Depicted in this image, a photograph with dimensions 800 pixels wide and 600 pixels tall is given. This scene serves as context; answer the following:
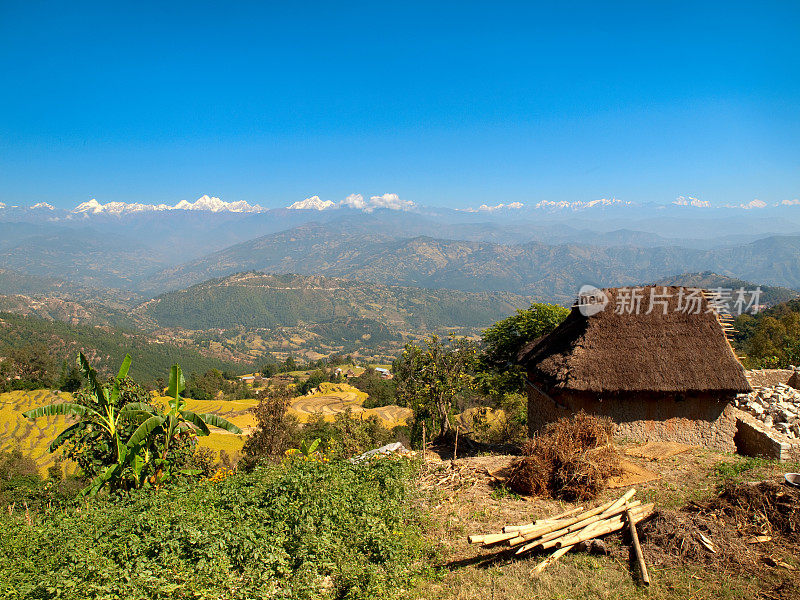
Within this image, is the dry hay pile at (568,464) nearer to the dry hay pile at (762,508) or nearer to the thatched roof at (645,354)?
the dry hay pile at (762,508)

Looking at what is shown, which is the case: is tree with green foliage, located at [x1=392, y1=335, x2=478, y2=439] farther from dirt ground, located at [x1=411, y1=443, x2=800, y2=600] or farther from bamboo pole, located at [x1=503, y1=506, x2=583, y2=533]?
bamboo pole, located at [x1=503, y1=506, x2=583, y2=533]

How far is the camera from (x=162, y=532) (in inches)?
218

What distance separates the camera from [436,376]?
1552 centimetres

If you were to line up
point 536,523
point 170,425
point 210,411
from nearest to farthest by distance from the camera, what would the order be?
point 536,523 → point 170,425 → point 210,411

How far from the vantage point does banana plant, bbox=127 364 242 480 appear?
9531mm

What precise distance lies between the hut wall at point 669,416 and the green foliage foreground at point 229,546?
7139 mm

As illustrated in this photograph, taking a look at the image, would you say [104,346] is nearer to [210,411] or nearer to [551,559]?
[210,411]

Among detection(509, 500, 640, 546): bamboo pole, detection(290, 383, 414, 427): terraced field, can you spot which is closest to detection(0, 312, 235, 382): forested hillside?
detection(290, 383, 414, 427): terraced field

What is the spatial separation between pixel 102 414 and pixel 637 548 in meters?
11.2

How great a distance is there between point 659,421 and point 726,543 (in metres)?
6.56

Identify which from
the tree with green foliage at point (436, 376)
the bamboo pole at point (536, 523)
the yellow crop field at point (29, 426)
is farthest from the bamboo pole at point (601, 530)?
the yellow crop field at point (29, 426)

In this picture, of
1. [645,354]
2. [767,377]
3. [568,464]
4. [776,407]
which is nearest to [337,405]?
[767,377]

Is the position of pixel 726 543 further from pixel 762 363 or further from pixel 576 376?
pixel 762 363

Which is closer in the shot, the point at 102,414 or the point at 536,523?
the point at 536,523
